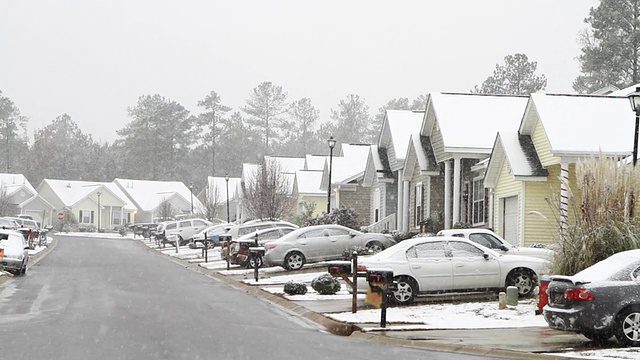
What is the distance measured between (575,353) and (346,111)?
5406 inches

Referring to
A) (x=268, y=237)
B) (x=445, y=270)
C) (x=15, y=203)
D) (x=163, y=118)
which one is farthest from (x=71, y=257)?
(x=163, y=118)

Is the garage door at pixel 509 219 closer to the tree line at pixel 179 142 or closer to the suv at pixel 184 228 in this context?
the suv at pixel 184 228

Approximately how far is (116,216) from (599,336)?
95819mm

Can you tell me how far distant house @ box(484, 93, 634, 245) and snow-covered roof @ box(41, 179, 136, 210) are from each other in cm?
7699

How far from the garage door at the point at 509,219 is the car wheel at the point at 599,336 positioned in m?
17.8

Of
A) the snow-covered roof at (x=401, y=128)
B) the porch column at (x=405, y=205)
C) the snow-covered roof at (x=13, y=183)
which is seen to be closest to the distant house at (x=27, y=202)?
the snow-covered roof at (x=13, y=183)

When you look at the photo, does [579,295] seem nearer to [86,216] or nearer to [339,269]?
[339,269]

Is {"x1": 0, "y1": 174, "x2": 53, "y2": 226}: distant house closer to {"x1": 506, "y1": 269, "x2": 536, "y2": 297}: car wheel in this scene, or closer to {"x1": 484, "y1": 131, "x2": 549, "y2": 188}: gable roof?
{"x1": 484, "y1": 131, "x2": 549, "y2": 188}: gable roof

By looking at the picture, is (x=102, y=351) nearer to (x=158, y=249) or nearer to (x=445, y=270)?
(x=445, y=270)

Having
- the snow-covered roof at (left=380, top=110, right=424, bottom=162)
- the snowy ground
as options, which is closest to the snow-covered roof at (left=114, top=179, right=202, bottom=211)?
the snow-covered roof at (left=380, top=110, right=424, bottom=162)

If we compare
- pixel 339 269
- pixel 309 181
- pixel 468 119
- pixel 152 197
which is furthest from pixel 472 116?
pixel 152 197

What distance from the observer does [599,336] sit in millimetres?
14953

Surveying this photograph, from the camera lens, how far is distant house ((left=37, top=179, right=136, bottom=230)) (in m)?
104

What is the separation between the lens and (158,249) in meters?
59.2
